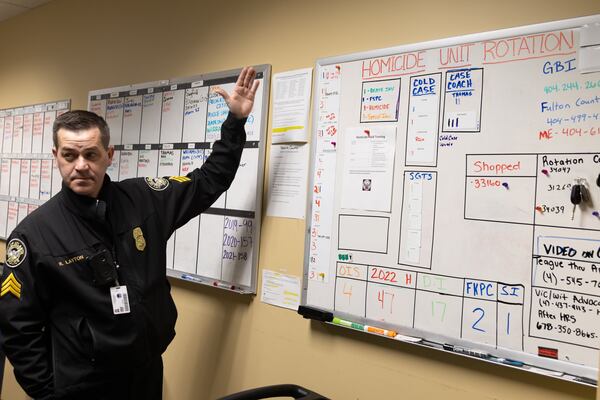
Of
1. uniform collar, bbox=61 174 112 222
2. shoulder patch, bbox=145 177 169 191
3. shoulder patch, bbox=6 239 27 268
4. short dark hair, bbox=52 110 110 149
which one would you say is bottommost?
shoulder patch, bbox=6 239 27 268

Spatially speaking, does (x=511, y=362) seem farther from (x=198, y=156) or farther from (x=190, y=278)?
(x=198, y=156)

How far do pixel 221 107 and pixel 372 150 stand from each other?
2.82ft

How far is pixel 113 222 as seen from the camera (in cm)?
171

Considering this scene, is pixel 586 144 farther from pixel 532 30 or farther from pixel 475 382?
pixel 475 382

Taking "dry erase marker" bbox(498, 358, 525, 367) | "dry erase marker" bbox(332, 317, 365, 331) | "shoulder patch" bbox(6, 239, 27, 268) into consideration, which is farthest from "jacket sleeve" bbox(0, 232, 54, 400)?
"dry erase marker" bbox(498, 358, 525, 367)

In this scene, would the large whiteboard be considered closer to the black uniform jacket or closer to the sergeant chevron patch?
the black uniform jacket

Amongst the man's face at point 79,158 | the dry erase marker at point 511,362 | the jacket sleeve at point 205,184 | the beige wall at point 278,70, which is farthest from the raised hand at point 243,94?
the dry erase marker at point 511,362

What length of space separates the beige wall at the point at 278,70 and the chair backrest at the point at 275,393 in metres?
0.18

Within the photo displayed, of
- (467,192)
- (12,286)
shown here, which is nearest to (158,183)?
(12,286)

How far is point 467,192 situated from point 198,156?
134cm

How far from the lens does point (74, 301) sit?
1611mm

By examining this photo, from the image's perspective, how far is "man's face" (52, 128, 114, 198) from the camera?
5.41ft

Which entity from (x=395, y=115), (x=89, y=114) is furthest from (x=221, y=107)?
(x=395, y=115)

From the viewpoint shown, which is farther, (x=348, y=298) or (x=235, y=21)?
(x=235, y=21)
